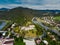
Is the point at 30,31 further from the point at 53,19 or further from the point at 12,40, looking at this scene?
the point at 53,19

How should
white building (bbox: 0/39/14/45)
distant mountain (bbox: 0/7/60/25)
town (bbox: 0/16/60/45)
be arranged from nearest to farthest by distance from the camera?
1. white building (bbox: 0/39/14/45)
2. town (bbox: 0/16/60/45)
3. distant mountain (bbox: 0/7/60/25)

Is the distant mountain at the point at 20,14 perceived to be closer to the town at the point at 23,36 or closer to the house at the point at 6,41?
the town at the point at 23,36

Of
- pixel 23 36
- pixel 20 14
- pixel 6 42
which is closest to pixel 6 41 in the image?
pixel 6 42

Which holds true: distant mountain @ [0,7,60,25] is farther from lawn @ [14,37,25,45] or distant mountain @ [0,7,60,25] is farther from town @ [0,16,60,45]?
lawn @ [14,37,25,45]

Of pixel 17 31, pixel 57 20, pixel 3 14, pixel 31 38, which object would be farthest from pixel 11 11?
pixel 57 20

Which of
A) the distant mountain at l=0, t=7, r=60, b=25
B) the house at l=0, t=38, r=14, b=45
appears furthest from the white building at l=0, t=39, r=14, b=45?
the distant mountain at l=0, t=7, r=60, b=25

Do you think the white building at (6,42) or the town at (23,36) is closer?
the white building at (6,42)

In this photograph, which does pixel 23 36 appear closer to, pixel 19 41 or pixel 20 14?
pixel 19 41

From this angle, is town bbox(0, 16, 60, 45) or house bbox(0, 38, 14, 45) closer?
house bbox(0, 38, 14, 45)

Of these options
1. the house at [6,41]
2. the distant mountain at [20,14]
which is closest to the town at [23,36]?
the house at [6,41]

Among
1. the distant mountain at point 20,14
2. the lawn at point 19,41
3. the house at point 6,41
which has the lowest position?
the lawn at point 19,41

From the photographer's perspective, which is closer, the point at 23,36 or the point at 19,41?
the point at 19,41
